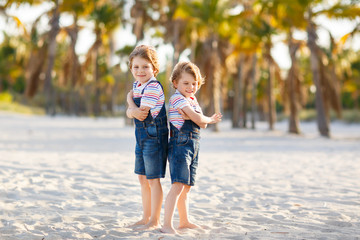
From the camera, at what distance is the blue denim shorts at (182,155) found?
3.27m

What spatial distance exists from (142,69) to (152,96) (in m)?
0.26

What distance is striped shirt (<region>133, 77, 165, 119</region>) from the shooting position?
→ 3.25 meters

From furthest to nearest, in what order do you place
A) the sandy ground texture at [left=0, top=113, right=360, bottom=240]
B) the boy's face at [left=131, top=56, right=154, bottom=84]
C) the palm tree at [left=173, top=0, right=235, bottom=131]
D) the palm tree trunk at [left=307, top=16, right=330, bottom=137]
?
the palm tree at [left=173, top=0, right=235, bottom=131] → the palm tree trunk at [left=307, top=16, right=330, bottom=137] → the sandy ground texture at [left=0, top=113, right=360, bottom=240] → the boy's face at [left=131, top=56, right=154, bottom=84]

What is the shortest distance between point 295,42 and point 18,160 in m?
14.6

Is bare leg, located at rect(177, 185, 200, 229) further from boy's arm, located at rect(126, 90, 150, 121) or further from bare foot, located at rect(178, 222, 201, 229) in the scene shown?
boy's arm, located at rect(126, 90, 150, 121)

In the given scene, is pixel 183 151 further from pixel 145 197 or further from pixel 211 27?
pixel 211 27

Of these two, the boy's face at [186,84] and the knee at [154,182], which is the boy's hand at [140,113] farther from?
the knee at [154,182]

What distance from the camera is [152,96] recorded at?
3275mm

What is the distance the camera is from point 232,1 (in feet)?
72.2

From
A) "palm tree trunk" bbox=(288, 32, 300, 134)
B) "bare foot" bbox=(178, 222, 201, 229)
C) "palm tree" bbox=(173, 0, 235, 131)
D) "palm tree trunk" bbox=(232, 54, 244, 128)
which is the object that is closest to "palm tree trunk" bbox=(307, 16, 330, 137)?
"palm tree trunk" bbox=(288, 32, 300, 134)

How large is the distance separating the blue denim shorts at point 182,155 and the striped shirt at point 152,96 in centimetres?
28

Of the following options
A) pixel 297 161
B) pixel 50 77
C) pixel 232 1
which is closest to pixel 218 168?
pixel 297 161

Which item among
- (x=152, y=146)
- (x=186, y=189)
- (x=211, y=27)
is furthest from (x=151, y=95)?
(x=211, y=27)

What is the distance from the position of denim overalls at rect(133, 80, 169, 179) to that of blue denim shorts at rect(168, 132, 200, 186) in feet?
0.26
